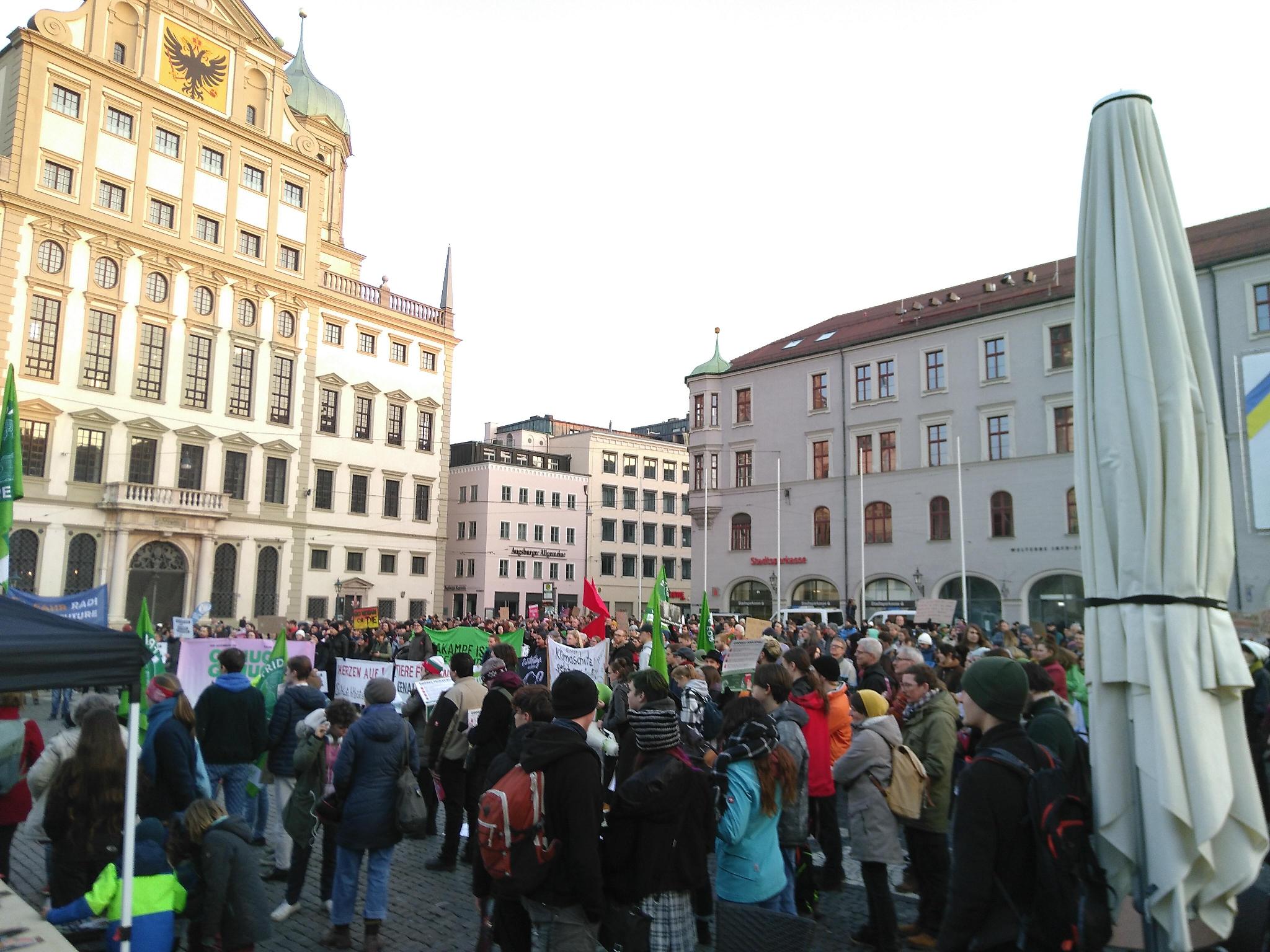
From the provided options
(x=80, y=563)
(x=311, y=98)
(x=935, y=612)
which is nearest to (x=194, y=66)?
(x=311, y=98)

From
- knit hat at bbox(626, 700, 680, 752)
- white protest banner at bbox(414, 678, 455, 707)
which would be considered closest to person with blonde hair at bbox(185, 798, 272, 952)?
knit hat at bbox(626, 700, 680, 752)

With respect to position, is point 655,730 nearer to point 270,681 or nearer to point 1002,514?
point 270,681

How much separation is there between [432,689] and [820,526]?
37.2 metres

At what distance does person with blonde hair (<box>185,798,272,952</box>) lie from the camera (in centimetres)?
490

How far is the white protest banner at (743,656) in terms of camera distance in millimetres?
13781

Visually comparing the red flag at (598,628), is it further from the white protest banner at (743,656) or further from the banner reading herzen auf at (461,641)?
the white protest banner at (743,656)

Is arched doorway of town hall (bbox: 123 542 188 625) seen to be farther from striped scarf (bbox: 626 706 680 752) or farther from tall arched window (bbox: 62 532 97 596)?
striped scarf (bbox: 626 706 680 752)

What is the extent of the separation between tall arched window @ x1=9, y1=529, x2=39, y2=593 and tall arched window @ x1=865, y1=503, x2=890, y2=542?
36268mm

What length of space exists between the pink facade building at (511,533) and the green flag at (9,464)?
46571 mm

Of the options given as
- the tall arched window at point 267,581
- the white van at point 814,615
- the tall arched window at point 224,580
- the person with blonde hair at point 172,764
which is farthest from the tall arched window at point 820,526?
the person with blonde hair at point 172,764

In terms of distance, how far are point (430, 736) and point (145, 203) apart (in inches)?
1616

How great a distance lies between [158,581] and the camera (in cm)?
4022


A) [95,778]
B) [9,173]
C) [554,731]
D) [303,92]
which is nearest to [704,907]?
[554,731]

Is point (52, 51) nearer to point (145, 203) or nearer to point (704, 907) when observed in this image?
point (145, 203)
